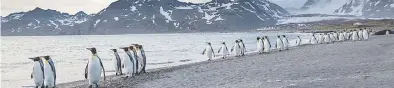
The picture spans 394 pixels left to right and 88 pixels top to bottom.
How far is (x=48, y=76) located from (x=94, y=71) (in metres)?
1.25

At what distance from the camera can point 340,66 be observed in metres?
13.7

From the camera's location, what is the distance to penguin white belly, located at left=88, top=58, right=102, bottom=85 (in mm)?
12812

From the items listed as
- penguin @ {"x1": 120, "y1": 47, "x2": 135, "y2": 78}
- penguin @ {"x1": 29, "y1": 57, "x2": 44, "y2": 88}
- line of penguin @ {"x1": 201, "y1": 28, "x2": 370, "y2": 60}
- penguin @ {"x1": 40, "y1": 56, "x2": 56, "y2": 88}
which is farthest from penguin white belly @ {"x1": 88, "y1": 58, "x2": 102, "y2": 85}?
line of penguin @ {"x1": 201, "y1": 28, "x2": 370, "y2": 60}

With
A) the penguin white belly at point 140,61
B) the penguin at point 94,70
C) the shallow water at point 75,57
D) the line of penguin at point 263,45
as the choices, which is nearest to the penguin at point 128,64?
the penguin white belly at point 140,61

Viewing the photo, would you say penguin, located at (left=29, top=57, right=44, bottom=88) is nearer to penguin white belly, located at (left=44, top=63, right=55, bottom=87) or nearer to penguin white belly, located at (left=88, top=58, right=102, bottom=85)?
penguin white belly, located at (left=44, top=63, right=55, bottom=87)

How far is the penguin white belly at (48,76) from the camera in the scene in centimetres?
1302

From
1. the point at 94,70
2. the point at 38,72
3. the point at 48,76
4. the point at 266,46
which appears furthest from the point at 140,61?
the point at 266,46

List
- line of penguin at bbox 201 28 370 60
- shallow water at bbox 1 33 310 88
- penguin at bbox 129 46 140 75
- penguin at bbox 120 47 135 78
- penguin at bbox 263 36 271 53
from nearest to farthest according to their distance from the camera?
penguin at bbox 120 47 135 78 < penguin at bbox 129 46 140 75 < shallow water at bbox 1 33 310 88 < line of penguin at bbox 201 28 370 60 < penguin at bbox 263 36 271 53

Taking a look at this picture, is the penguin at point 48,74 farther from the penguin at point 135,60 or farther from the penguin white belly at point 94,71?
the penguin at point 135,60

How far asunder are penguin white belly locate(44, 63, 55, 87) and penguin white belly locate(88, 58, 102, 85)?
1.03 metres

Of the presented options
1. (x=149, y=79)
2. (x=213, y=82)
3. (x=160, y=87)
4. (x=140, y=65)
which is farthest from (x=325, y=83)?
(x=140, y=65)

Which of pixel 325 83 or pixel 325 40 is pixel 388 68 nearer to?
pixel 325 83

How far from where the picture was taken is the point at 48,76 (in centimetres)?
1307

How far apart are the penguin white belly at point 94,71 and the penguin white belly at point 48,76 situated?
3.38 feet
